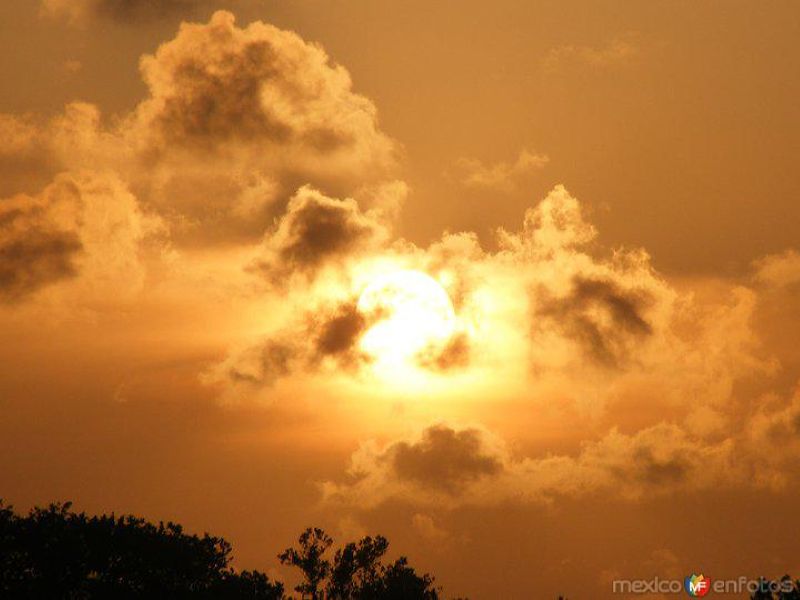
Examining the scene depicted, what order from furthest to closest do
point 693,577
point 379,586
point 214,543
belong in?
point 379,586 < point 693,577 < point 214,543

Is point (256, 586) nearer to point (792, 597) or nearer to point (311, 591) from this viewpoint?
point (311, 591)

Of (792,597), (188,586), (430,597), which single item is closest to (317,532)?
(430,597)

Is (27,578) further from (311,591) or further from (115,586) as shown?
(311,591)

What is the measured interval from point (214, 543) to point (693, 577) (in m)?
43.5

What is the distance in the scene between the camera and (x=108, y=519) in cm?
8856

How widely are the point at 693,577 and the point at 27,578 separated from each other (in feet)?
190

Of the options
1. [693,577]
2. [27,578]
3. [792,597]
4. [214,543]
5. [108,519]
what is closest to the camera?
[792,597]

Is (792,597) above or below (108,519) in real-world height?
below

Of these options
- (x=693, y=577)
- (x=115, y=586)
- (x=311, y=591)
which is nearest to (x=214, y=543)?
(x=115, y=586)

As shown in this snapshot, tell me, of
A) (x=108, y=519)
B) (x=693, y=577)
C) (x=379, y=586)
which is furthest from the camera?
(x=379, y=586)

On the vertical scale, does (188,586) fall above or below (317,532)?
below

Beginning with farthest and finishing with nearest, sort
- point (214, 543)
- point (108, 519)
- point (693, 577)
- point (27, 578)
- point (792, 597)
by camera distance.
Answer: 1. point (693, 577)
2. point (214, 543)
3. point (108, 519)
4. point (27, 578)
5. point (792, 597)

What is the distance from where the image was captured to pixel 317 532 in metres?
128

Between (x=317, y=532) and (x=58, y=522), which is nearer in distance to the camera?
(x=58, y=522)
